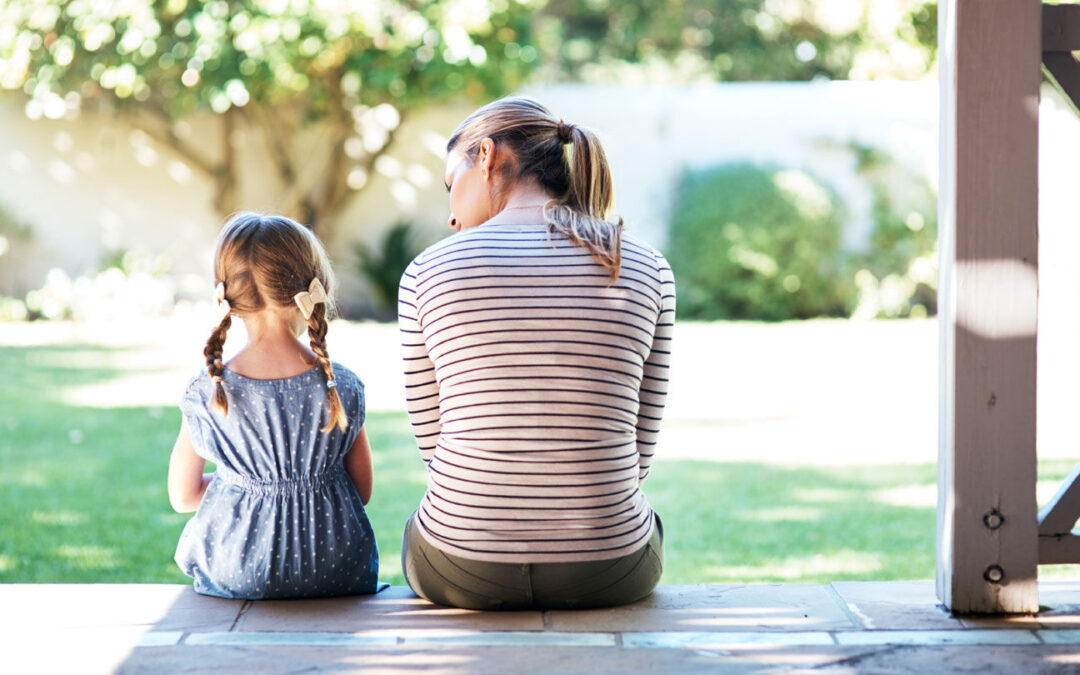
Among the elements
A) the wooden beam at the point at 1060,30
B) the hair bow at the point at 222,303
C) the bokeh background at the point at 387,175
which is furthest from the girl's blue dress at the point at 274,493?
the bokeh background at the point at 387,175

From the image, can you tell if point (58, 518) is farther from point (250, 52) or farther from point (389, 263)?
point (389, 263)

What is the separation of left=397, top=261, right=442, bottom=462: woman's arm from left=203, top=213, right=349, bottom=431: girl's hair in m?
0.16

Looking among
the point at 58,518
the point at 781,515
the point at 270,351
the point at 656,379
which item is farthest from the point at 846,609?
the point at 58,518

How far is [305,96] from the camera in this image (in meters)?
12.5

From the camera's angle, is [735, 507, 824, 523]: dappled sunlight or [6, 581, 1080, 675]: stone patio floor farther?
[735, 507, 824, 523]: dappled sunlight

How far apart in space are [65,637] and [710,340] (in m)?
7.95

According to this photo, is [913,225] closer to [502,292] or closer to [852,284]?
[852,284]

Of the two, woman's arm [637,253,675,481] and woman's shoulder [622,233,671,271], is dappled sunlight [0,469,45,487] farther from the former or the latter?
woman's shoulder [622,233,671,271]

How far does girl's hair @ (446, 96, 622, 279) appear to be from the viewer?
2.53 m

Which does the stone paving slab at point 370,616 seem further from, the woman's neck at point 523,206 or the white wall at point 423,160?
the white wall at point 423,160

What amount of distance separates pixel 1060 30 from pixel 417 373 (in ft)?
4.75

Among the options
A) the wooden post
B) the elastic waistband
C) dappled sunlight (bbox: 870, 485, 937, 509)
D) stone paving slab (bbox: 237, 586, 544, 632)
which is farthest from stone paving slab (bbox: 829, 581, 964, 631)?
dappled sunlight (bbox: 870, 485, 937, 509)

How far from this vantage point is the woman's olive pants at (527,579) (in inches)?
96.0

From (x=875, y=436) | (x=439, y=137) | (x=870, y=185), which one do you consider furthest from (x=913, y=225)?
(x=875, y=436)
